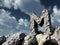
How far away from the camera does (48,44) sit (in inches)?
816

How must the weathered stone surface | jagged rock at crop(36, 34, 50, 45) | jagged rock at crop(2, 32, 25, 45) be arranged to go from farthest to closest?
the weathered stone surface, jagged rock at crop(2, 32, 25, 45), jagged rock at crop(36, 34, 50, 45)

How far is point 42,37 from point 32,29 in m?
44.8

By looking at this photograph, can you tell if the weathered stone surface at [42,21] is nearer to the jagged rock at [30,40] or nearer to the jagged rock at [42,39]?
the jagged rock at [42,39]

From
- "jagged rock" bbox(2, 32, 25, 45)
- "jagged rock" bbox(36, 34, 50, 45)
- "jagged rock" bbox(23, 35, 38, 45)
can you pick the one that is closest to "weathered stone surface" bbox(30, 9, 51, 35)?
"jagged rock" bbox(2, 32, 25, 45)

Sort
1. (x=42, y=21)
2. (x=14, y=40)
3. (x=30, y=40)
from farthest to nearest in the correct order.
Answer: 1. (x=42, y=21)
2. (x=14, y=40)
3. (x=30, y=40)

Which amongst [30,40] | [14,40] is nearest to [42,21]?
[14,40]

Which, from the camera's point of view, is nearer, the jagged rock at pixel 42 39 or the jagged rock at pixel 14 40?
the jagged rock at pixel 42 39

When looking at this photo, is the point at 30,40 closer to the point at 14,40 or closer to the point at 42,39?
the point at 42,39

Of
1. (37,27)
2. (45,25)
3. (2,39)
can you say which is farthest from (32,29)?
(2,39)

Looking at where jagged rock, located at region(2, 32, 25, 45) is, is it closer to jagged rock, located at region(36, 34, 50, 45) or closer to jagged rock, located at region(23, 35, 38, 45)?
jagged rock, located at region(23, 35, 38, 45)

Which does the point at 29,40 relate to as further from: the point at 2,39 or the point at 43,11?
the point at 43,11

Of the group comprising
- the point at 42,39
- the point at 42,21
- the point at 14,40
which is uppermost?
the point at 42,21

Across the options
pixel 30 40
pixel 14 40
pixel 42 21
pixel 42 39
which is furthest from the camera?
pixel 42 21

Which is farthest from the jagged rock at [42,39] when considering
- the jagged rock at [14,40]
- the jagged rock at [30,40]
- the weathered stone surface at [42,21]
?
the weathered stone surface at [42,21]
